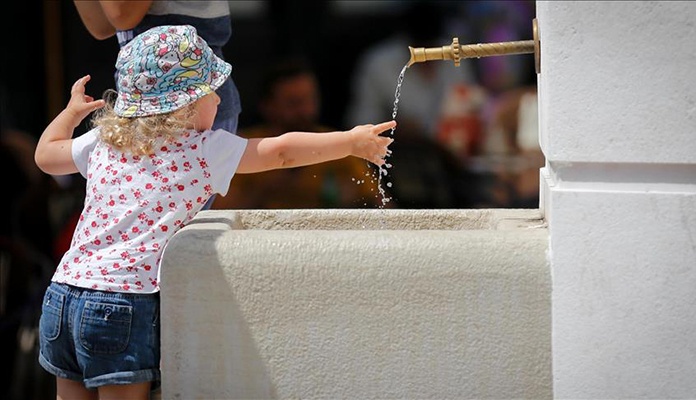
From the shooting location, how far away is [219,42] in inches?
140

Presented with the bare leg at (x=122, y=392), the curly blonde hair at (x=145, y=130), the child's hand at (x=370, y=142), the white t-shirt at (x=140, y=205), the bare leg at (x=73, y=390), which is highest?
the curly blonde hair at (x=145, y=130)

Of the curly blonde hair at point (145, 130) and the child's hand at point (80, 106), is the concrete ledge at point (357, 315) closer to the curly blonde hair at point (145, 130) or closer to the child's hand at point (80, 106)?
the curly blonde hair at point (145, 130)

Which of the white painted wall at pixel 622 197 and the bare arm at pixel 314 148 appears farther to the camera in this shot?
the bare arm at pixel 314 148

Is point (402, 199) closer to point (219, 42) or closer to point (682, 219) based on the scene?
point (219, 42)

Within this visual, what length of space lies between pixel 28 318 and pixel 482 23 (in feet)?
8.90

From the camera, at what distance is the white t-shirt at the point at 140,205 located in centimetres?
258

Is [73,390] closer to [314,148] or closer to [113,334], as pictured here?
[113,334]

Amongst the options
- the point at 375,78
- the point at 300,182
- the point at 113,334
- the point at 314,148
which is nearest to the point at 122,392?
the point at 113,334

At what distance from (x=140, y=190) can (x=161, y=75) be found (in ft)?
0.93

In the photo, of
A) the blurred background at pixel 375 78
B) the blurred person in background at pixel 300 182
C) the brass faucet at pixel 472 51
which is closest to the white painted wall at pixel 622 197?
the brass faucet at pixel 472 51

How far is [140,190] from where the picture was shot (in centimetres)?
261

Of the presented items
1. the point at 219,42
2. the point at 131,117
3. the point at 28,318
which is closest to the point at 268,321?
the point at 131,117

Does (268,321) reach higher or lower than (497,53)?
lower

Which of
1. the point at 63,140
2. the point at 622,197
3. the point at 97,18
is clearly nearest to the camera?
the point at 622,197
